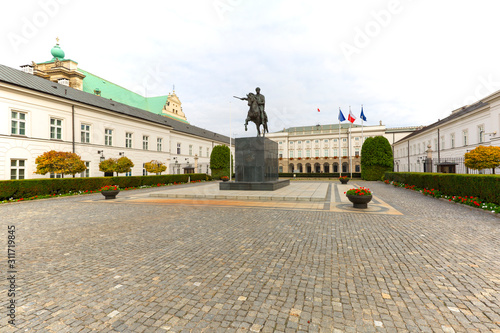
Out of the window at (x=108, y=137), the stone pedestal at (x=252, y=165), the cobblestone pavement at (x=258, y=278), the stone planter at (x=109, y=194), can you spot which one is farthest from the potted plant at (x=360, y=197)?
the window at (x=108, y=137)

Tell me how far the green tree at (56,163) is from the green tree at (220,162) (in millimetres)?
23257

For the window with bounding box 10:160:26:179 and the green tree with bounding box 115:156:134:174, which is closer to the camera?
the window with bounding box 10:160:26:179

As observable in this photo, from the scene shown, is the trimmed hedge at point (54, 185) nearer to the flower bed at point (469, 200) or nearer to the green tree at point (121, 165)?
the green tree at point (121, 165)

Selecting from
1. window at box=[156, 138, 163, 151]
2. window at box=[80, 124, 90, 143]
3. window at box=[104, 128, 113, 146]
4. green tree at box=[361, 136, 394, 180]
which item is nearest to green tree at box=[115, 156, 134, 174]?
window at box=[80, 124, 90, 143]

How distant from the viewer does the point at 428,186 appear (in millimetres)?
16688

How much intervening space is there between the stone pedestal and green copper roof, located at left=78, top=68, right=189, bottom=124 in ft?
142

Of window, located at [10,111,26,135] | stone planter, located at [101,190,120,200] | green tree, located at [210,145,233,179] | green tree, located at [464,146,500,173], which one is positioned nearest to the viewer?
stone planter, located at [101,190,120,200]

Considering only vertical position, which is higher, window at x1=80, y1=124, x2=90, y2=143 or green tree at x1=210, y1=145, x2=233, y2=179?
window at x1=80, y1=124, x2=90, y2=143

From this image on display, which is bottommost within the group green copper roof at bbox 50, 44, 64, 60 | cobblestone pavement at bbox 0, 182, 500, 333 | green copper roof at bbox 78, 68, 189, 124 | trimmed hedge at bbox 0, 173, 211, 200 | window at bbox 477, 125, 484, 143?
cobblestone pavement at bbox 0, 182, 500, 333

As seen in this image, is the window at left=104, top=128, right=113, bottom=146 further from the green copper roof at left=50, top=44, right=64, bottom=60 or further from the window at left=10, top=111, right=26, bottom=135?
the green copper roof at left=50, top=44, right=64, bottom=60

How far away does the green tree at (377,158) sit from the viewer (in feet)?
119

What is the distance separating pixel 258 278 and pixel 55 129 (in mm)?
28132

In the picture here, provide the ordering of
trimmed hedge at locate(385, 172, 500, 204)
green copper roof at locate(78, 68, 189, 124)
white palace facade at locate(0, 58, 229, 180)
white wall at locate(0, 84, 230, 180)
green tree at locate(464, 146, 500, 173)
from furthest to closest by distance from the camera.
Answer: green copper roof at locate(78, 68, 189, 124)
white palace facade at locate(0, 58, 229, 180)
white wall at locate(0, 84, 230, 180)
green tree at locate(464, 146, 500, 173)
trimmed hedge at locate(385, 172, 500, 204)

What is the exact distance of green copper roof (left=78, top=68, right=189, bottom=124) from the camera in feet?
160
